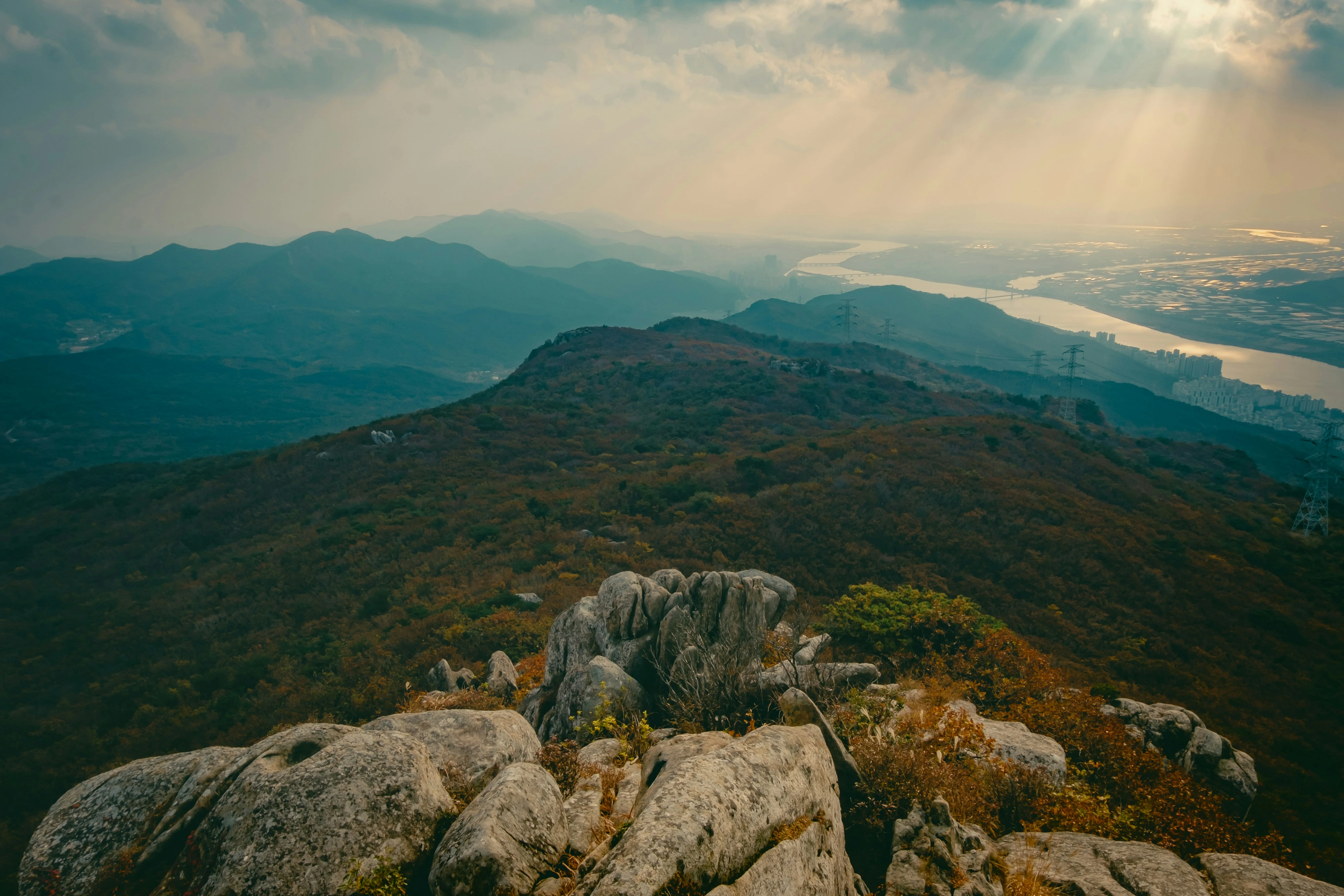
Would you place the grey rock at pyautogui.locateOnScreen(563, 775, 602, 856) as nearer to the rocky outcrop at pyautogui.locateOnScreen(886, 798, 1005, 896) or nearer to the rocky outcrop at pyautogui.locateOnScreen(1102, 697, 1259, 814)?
the rocky outcrop at pyautogui.locateOnScreen(886, 798, 1005, 896)

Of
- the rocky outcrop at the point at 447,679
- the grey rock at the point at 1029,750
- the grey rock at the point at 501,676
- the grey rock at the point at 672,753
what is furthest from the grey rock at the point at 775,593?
the rocky outcrop at the point at 447,679

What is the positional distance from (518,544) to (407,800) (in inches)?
864

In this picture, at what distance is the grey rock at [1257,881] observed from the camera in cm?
646

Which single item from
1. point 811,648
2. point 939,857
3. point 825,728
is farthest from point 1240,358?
point 939,857

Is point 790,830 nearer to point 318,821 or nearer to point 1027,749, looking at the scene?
point 318,821

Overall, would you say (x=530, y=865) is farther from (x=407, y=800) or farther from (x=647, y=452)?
(x=647, y=452)

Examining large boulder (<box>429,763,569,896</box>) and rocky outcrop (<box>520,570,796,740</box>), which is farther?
rocky outcrop (<box>520,570,796,740</box>)

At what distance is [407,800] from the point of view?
235 inches

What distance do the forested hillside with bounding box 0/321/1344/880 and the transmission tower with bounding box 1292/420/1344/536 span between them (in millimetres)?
1710

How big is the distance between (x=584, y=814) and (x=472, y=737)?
289 centimetres

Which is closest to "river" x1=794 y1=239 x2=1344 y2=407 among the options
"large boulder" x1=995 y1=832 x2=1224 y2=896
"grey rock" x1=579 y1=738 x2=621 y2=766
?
"large boulder" x1=995 y1=832 x2=1224 y2=896

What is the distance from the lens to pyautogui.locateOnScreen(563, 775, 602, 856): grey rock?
5895 millimetres

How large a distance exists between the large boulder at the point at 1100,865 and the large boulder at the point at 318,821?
7119mm

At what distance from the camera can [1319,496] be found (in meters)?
34.2
